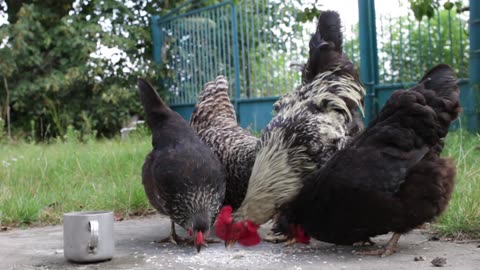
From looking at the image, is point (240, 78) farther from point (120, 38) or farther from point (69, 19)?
point (69, 19)

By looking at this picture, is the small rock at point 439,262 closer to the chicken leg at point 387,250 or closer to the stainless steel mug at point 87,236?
the chicken leg at point 387,250

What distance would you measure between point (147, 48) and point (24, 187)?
676 cm

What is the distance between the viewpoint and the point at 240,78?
9016 millimetres

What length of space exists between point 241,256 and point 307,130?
2.77 ft

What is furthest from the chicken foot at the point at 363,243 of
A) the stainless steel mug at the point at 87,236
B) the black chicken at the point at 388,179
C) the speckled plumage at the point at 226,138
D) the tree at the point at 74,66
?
the tree at the point at 74,66

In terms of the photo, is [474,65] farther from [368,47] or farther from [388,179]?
[388,179]

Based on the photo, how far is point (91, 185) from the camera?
481 centimetres

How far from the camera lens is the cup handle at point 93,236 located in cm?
270

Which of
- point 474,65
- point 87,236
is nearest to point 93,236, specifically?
point 87,236

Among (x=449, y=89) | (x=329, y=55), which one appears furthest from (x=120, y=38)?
(x=449, y=89)

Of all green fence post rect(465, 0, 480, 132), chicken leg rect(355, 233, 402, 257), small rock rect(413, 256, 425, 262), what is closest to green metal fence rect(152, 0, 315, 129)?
green fence post rect(465, 0, 480, 132)

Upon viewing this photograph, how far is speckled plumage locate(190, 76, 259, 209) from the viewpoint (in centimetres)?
354

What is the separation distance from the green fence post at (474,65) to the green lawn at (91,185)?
0.90ft

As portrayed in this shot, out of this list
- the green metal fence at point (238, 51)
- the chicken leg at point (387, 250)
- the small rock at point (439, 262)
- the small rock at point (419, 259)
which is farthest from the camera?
the green metal fence at point (238, 51)
